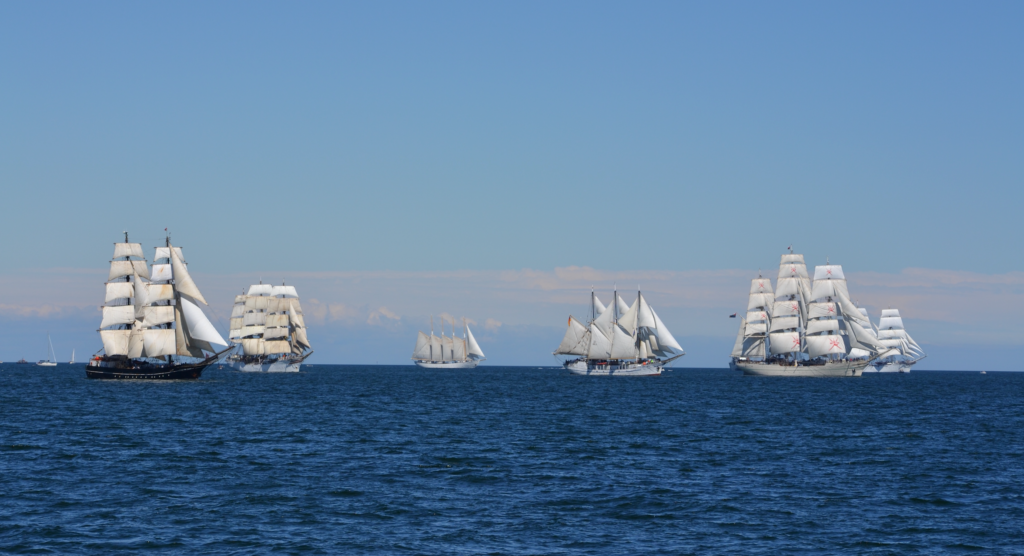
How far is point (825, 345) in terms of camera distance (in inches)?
7662

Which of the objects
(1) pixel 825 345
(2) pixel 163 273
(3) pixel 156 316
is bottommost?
(1) pixel 825 345

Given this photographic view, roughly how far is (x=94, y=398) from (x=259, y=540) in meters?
80.1

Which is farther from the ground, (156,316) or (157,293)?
(157,293)

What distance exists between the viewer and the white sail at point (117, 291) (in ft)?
468

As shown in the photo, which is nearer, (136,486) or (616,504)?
(616,504)

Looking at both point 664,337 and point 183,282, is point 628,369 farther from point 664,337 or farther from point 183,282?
point 183,282

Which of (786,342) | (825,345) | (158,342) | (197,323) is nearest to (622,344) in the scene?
(786,342)

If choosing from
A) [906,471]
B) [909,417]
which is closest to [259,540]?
[906,471]

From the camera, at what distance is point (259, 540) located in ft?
99.8

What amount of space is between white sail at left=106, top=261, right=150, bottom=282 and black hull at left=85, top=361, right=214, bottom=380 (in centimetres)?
1336

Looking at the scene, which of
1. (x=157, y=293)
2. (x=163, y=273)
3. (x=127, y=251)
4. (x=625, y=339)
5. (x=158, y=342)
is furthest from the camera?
(x=625, y=339)

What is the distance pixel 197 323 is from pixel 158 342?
5.93 m

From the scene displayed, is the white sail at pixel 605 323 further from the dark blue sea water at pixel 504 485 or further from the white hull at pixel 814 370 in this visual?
the dark blue sea water at pixel 504 485

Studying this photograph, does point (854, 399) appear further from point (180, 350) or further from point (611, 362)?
point (180, 350)
